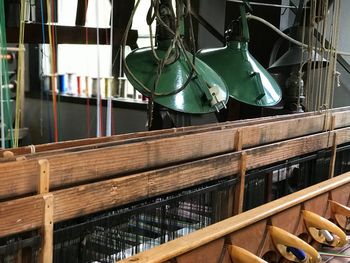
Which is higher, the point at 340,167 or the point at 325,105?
the point at 325,105

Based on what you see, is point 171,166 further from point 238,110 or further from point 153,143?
point 238,110

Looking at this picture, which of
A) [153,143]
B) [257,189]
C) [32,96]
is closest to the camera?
[153,143]

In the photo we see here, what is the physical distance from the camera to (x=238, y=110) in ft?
10.5

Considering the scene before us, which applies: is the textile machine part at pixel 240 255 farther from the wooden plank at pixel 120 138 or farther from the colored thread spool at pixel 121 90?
the colored thread spool at pixel 121 90

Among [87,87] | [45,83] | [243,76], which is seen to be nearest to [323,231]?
[243,76]

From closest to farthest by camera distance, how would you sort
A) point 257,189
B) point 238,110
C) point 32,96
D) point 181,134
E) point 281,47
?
point 181,134 < point 257,189 < point 238,110 < point 281,47 < point 32,96

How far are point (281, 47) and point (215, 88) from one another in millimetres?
1817

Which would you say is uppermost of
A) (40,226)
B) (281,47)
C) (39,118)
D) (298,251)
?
(281,47)

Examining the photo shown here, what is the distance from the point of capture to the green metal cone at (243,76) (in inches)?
89.6

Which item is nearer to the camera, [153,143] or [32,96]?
[153,143]

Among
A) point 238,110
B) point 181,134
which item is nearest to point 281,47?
point 238,110

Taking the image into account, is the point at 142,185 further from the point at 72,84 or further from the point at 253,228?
the point at 72,84

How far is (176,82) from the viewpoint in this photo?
1843 millimetres

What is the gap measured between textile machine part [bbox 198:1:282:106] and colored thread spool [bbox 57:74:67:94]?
372cm
